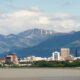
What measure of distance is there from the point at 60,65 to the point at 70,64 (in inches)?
202

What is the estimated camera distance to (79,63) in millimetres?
165375

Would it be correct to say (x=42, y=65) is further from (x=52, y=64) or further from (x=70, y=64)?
(x=70, y=64)

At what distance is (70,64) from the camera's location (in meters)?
163

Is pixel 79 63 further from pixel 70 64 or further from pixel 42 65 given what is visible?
pixel 42 65

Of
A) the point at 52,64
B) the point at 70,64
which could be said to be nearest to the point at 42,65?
the point at 52,64

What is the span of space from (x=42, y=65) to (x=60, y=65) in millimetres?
11619

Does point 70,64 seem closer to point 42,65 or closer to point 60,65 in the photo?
point 60,65

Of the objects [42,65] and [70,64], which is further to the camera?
[42,65]

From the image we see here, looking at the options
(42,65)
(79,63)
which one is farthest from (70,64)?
(42,65)

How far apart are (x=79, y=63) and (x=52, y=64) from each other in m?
13.2

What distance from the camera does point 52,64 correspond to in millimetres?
172250

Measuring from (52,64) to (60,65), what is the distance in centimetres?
681
